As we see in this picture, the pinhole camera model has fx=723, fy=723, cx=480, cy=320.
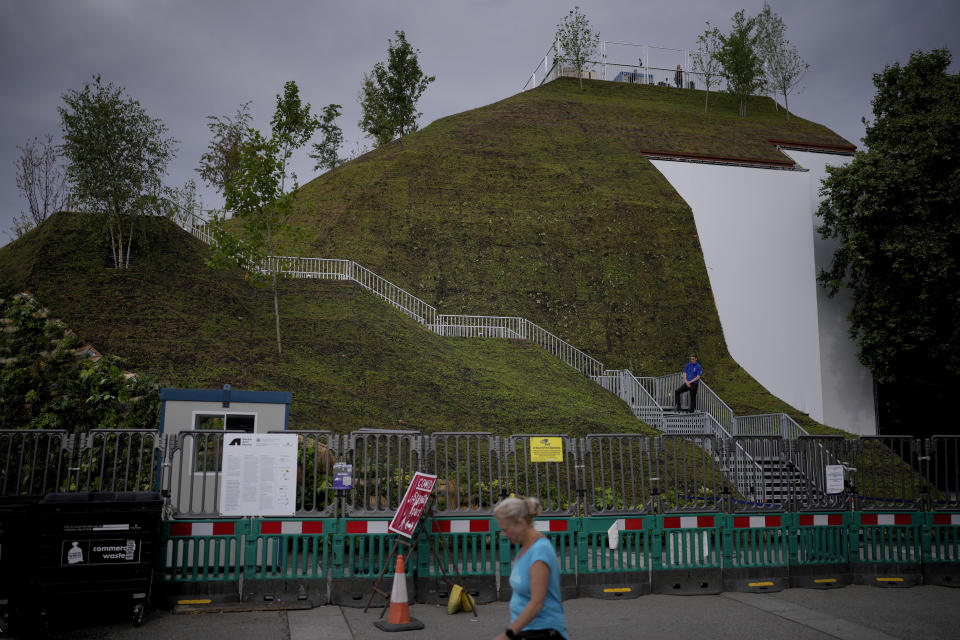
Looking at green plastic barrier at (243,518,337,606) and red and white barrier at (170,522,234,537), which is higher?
red and white barrier at (170,522,234,537)

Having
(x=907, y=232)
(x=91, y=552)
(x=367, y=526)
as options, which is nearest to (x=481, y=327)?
(x=907, y=232)

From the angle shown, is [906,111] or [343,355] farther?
[906,111]

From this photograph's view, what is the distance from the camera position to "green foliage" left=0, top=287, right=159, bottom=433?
1600 cm

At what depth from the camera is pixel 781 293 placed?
35.7 m

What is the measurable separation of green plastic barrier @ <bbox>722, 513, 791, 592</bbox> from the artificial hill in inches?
860

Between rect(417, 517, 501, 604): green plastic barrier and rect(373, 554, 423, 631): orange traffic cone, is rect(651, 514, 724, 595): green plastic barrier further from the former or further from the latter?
rect(373, 554, 423, 631): orange traffic cone

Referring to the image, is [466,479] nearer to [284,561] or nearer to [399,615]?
[284,561]

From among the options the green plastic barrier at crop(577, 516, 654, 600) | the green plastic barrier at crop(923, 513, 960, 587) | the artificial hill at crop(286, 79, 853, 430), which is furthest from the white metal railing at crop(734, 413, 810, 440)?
the green plastic barrier at crop(577, 516, 654, 600)

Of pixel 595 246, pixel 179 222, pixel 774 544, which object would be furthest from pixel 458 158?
pixel 774 544

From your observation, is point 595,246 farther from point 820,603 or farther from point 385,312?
point 820,603

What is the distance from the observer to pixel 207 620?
26.6 feet

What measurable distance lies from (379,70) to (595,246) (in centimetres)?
2081

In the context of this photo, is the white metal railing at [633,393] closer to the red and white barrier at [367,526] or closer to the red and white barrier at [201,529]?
the red and white barrier at [367,526]

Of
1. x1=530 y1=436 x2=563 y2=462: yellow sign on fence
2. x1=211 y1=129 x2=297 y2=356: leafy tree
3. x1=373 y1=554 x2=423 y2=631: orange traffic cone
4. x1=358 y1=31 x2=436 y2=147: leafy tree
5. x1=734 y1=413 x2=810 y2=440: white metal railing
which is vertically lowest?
x1=373 y1=554 x2=423 y2=631: orange traffic cone
